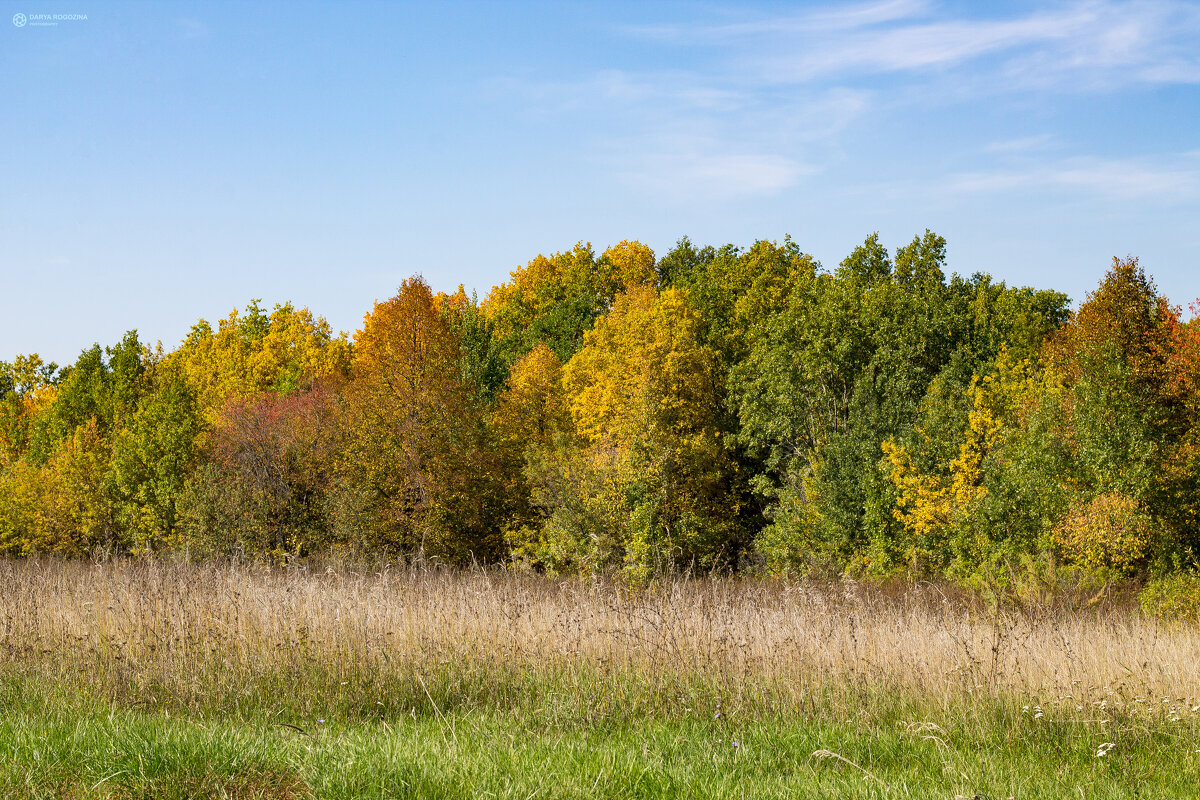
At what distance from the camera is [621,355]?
44.2 metres

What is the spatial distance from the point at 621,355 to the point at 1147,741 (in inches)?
1472

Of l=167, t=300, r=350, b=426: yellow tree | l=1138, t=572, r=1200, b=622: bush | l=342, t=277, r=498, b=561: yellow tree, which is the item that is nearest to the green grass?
l=1138, t=572, r=1200, b=622: bush

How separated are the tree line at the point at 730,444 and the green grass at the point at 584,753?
56.0ft

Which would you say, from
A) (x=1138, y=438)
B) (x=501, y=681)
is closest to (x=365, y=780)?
(x=501, y=681)

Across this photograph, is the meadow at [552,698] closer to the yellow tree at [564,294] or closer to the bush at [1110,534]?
the bush at [1110,534]

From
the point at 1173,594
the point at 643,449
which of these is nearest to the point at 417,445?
the point at 643,449

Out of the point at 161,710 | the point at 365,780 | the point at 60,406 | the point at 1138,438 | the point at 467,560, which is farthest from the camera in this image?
the point at 60,406

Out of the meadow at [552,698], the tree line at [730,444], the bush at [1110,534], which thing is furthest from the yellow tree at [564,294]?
the meadow at [552,698]

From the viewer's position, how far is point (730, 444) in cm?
4409

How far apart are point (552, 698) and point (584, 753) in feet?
5.37

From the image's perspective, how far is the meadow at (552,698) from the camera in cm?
553

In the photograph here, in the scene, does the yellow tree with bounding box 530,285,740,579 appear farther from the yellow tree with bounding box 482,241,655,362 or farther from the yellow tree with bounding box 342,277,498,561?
the yellow tree with bounding box 482,241,655,362

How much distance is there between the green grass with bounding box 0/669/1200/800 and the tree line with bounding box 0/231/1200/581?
56.0 ft

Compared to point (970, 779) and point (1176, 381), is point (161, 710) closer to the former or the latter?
point (970, 779)
